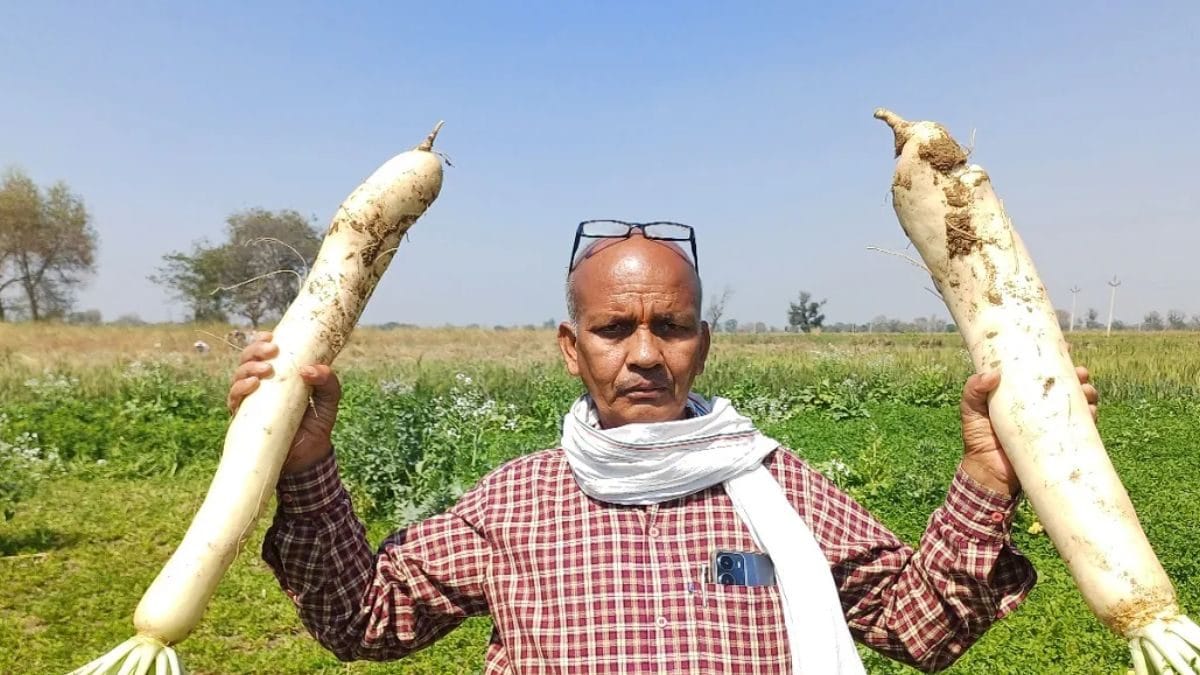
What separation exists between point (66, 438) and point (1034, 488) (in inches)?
370

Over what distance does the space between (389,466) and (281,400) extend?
479cm

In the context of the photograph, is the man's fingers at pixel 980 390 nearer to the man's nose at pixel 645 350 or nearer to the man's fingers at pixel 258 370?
the man's nose at pixel 645 350

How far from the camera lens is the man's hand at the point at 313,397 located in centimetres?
153

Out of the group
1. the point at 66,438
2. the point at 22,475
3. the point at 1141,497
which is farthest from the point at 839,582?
the point at 66,438

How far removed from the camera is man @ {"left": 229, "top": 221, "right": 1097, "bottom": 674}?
4.48 ft

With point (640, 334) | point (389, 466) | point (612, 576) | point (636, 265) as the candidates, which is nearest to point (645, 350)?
point (640, 334)

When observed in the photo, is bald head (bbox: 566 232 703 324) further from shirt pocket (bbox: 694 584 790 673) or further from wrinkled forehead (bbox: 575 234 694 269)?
shirt pocket (bbox: 694 584 790 673)

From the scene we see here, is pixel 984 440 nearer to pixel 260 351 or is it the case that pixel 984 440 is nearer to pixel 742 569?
pixel 742 569

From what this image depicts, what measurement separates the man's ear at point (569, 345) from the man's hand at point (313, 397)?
450 mm

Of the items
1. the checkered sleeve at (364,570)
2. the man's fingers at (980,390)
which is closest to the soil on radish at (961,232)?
the man's fingers at (980,390)

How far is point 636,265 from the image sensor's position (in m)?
1.54

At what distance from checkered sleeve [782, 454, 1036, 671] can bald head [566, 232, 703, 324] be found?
17.3 inches

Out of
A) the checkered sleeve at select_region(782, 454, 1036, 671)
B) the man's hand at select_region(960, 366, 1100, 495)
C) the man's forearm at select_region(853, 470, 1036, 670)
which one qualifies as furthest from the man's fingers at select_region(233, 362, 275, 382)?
the man's hand at select_region(960, 366, 1100, 495)

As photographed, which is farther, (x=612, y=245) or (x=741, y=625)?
(x=612, y=245)
